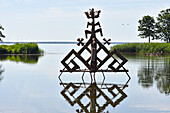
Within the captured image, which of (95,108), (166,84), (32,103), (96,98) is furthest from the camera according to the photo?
(166,84)

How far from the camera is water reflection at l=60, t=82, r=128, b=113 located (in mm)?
14102

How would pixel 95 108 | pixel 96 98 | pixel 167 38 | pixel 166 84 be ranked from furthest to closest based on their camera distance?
pixel 167 38, pixel 166 84, pixel 96 98, pixel 95 108

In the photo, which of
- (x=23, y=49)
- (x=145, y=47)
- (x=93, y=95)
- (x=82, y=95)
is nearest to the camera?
(x=93, y=95)

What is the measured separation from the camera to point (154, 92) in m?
17.7

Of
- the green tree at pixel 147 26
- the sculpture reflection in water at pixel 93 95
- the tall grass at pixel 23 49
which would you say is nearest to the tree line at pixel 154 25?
the green tree at pixel 147 26

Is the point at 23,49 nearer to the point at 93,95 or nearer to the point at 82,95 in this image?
the point at 82,95

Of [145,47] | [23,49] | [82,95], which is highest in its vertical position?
[145,47]

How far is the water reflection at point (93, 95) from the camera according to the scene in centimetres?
1410

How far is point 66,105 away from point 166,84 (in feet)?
26.2

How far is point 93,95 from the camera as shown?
16625mm

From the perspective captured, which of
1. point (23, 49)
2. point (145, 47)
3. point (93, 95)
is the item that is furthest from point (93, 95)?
point (145, 47)

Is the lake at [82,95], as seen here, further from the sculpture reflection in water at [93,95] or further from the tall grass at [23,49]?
the tall grass at [23,49]

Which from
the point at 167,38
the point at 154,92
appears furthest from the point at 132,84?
the point at 167,38

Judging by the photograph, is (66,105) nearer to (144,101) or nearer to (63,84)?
(144,101)
